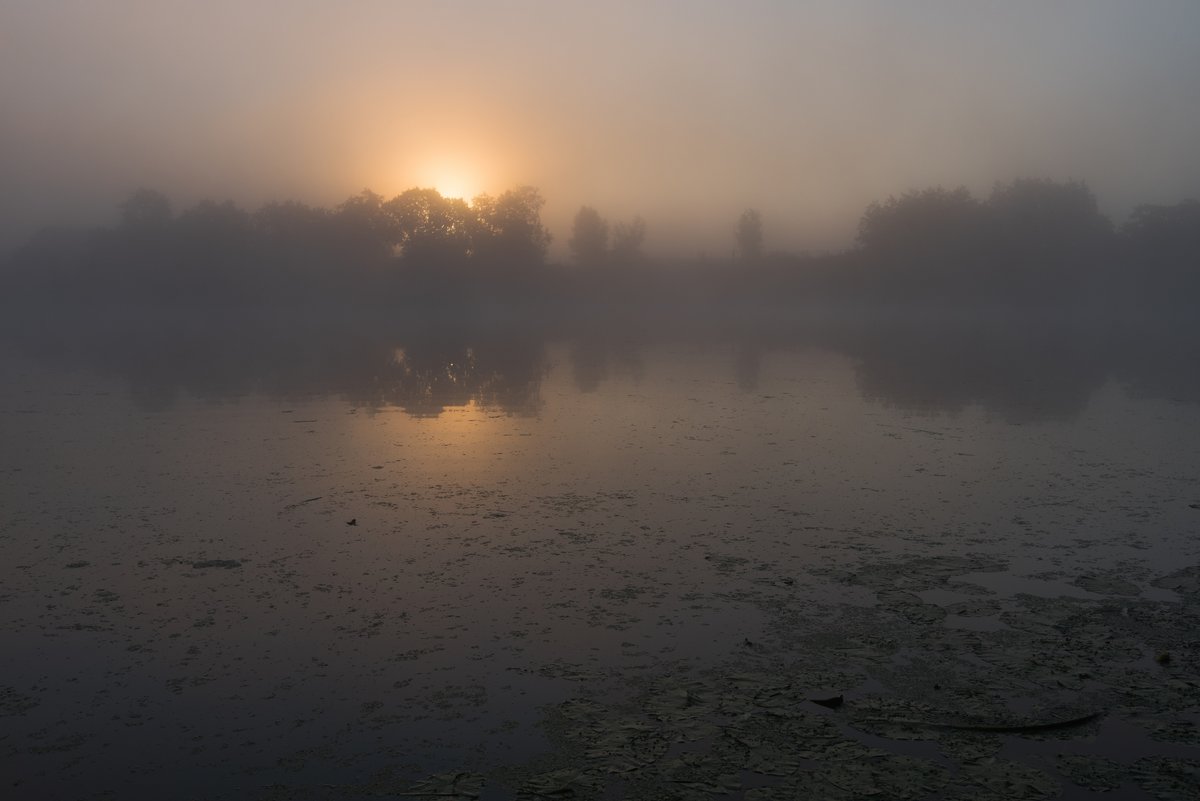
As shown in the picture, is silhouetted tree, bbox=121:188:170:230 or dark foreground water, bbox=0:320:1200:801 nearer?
dark foreground water, bbox=0:320:1200:801

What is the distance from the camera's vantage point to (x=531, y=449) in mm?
10859

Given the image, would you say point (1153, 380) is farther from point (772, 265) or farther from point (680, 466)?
point (772, 265)

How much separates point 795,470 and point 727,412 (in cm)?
434

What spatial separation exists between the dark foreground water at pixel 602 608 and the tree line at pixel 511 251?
6830 cm

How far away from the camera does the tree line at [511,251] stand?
78875 mm

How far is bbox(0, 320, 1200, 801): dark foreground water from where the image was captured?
3893mm

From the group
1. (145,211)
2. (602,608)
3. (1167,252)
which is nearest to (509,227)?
(145,211)

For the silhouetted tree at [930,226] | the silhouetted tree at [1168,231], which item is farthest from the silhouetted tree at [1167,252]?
the silhouetted tree at [930,226]

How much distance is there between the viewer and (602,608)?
18.7 ft

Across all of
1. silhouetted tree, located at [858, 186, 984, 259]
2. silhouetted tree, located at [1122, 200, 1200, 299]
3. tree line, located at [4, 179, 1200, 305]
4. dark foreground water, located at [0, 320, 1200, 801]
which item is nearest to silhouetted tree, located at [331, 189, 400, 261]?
tree line, located at [4, 179, 1200, 305]

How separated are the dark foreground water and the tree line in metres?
68.3

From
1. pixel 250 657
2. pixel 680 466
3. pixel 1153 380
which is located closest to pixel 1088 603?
pixel 680 466

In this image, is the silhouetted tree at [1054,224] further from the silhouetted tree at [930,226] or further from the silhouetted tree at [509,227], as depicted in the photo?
the silhouetted tree at [509,227]

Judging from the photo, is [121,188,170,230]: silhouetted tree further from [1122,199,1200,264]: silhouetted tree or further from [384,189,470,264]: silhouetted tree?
[1122,199,1200,264]: silhouetted tree
